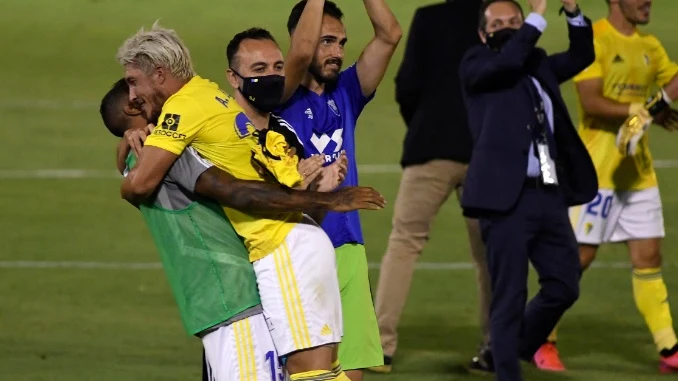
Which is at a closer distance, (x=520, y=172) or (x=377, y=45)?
(x=377, y=45)

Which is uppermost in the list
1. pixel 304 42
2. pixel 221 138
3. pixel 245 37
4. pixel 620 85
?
pixel 245 37

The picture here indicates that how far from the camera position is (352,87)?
6746 millimetres

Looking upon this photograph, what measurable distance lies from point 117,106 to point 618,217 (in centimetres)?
379

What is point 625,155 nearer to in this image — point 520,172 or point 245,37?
point 520,172

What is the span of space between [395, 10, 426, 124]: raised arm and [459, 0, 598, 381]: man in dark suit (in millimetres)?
922

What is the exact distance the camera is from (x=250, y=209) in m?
5.45

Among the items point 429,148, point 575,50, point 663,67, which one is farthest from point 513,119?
point 663,67

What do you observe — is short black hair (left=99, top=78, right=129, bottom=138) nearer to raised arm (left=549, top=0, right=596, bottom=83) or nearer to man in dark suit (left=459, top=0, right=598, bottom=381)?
man in dark suit (left=459, top=0, right=598, bottom=381)

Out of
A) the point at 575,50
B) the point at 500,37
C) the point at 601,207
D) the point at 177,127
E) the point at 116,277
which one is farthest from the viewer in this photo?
the point at 116,277

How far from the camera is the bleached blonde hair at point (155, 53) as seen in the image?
5520 mm

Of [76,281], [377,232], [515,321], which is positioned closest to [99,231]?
[76,281]

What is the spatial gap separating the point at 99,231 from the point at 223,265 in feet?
21.6

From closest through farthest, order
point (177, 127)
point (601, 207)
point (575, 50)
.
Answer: point (177, 127)
point (575, 50)
point (601, 207)

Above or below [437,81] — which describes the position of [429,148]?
below
